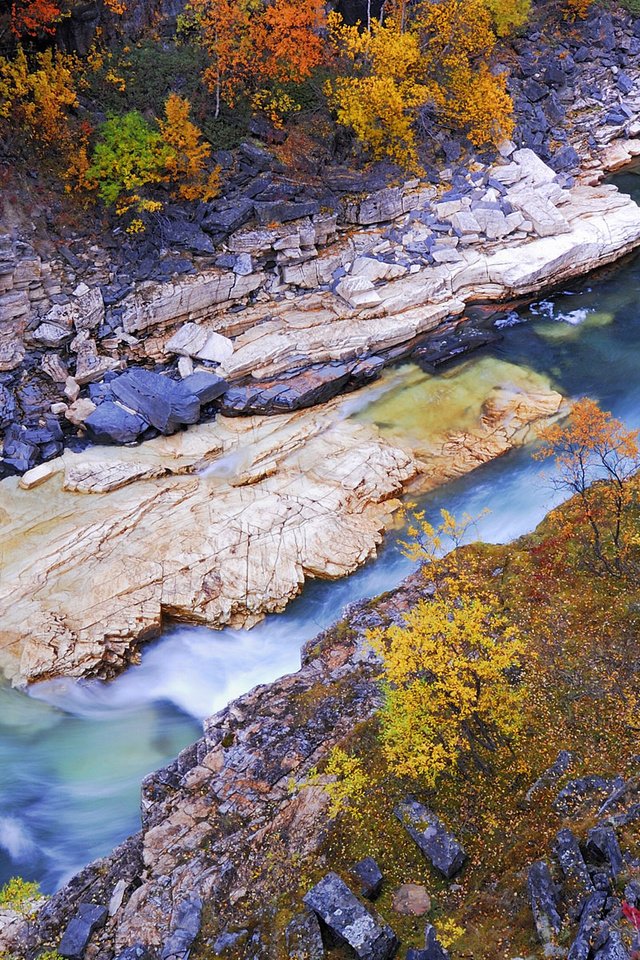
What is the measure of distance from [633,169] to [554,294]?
46.5 ft

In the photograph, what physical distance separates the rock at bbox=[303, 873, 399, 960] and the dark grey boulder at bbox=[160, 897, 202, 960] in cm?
230

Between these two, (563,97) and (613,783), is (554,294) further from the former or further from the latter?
(613,783)

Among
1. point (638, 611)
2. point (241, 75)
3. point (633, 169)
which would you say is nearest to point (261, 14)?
point (241, 75)

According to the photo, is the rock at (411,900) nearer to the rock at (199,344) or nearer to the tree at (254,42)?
the rock at (199,344)

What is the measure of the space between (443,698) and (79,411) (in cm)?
1936

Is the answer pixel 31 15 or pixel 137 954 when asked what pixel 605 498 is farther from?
pixel 31 15

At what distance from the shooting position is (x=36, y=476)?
2589 centimetres

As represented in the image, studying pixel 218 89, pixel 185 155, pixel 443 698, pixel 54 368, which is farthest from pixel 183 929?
pixel 218 89

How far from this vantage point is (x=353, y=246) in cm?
3500

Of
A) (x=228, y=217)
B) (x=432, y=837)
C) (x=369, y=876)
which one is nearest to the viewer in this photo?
(x=369, y=876)

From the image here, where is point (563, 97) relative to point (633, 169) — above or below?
above

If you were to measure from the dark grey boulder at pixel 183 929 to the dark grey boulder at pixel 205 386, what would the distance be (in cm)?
1855

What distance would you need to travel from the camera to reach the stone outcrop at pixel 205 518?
72.7 ft

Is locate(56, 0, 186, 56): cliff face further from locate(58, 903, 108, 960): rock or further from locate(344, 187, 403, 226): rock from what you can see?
locate(58, 903, 108, 960): rock
